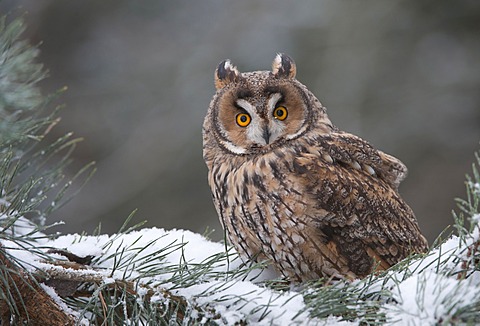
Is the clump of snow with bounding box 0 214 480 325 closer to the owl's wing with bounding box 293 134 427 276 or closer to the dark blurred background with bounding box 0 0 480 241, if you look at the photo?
the owl's wing with bounding box 293 134 427 276

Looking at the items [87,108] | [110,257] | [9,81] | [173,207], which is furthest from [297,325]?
[87,108]

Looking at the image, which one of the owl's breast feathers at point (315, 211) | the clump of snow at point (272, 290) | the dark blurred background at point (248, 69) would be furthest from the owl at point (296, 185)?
the dark blurred background at point (248, 69)

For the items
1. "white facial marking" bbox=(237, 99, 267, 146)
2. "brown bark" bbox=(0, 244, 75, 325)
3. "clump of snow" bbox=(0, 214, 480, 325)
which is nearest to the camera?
"clump of snow" bbox=(0, 214, 480, 325)

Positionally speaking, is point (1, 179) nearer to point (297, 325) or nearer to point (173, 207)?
point (297, 325)

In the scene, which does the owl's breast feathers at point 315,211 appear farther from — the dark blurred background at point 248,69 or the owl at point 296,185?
the dark blurred background at point 248,69

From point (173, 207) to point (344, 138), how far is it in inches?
156

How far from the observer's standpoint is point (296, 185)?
1.48 m

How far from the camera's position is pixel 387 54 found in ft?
19.2

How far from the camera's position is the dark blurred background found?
17.7ft

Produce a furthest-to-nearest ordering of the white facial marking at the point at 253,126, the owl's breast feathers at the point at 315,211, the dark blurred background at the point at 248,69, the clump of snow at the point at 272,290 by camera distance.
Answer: the dark blurred background at the point at 248,69
the white facial marking at the point at 253,126
the owl's breast feathers at the point at 315,211
the clump of snow at the point at 272,290

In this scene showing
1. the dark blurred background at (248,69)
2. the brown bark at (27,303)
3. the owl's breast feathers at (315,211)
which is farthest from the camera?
the dark blurred background at (248,69)

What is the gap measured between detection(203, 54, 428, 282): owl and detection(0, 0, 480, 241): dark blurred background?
11.3 feet

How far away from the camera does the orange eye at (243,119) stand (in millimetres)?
1655

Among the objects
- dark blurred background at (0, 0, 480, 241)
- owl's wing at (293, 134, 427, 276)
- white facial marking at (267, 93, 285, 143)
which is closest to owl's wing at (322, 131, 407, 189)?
owl's wing at (293, 134, 427, 276)
